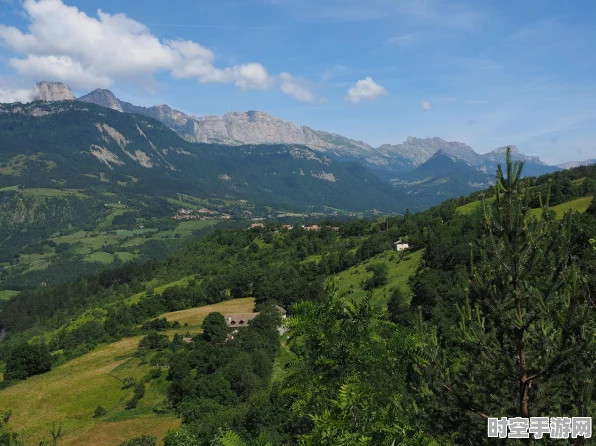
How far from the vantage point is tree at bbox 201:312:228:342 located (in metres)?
66.3

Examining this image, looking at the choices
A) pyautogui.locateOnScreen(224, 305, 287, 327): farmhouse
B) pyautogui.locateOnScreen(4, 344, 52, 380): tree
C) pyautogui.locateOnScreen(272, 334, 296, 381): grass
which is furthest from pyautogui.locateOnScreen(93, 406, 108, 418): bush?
pyautogui.locateOnScreen(4, 344, 52, 380): tree

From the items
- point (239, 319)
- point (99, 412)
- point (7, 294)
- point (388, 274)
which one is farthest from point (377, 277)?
point (7, 294)

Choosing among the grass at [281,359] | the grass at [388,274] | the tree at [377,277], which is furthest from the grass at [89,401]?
the tree at [377,277]

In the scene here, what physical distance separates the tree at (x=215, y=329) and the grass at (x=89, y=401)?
964 centimetres

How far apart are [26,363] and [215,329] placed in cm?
3160

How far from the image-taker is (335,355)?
9.16 metres

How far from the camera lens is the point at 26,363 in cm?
6944

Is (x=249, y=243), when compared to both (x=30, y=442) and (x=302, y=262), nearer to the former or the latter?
(x=302, y=262)

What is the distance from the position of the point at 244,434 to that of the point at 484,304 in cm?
3180

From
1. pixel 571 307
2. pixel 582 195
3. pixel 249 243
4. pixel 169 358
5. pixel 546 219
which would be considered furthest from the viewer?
pixel 249 243

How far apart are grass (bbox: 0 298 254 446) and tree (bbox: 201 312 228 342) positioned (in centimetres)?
964

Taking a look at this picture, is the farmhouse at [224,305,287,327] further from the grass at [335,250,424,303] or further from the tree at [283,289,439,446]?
the tree at [283,289,439,446]

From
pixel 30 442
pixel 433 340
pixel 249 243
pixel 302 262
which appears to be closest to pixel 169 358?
pixel 30 442

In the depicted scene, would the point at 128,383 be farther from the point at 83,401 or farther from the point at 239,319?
the point at 239,319
